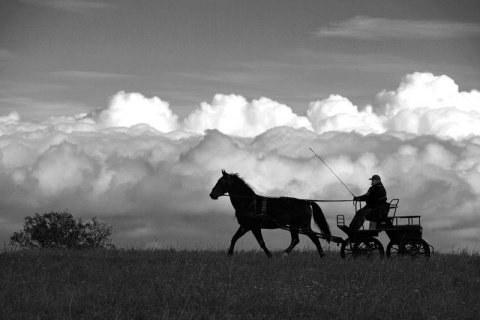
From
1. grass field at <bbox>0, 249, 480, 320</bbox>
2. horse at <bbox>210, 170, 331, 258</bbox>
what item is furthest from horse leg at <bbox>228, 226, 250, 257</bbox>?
grass field at <bbox>0, 249, 480, 320</bbox>

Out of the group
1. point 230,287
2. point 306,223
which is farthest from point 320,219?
point 230,287

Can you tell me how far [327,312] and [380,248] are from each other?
7.19 meters

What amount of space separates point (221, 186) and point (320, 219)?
125 inches

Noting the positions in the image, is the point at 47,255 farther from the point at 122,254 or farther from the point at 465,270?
the point at 465,270

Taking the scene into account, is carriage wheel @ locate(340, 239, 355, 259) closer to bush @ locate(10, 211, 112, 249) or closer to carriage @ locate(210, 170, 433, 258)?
→ carriage @ locate(210, 170, 433, 258)

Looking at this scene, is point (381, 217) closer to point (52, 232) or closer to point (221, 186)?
point (221, 186)

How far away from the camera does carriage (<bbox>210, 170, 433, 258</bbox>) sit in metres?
19.5

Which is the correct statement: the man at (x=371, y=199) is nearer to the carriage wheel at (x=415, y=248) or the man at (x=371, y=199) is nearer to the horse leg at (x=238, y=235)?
the carriage wheel at (x=415, y=248)

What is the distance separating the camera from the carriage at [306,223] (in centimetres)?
1953

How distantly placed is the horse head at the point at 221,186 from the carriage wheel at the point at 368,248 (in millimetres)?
4152

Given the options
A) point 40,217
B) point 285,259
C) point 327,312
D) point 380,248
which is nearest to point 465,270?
point 380,248

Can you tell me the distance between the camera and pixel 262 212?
21.1 metres

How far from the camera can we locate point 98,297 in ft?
44.5

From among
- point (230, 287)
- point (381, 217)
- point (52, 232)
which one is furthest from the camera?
point (52, 232)
